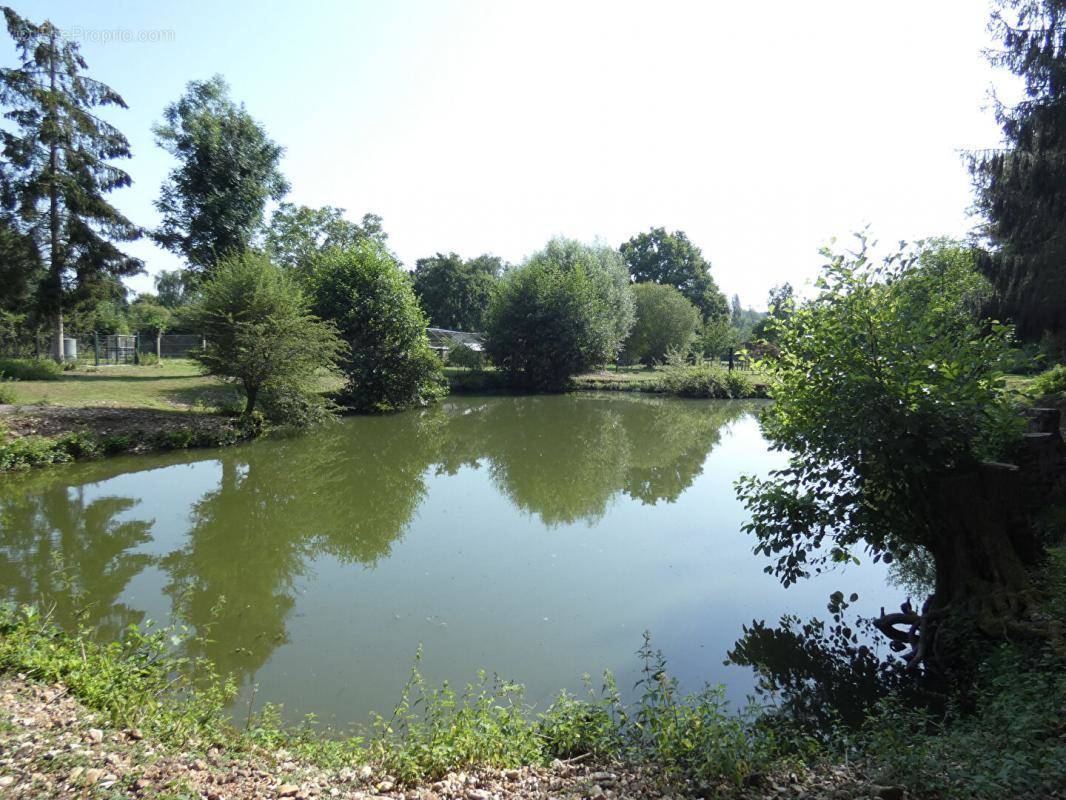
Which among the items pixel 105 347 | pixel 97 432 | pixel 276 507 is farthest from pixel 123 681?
pixel 105 347

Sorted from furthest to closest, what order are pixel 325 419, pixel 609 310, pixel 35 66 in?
pixel 609 310 < pixel 35 66 < pixel 325 419

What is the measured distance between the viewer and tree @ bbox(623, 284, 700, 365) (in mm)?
46500

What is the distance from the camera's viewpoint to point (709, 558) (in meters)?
8.07

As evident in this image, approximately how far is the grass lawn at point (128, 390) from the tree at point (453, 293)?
40935 millimetres

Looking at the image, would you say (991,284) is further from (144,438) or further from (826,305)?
(144,438)

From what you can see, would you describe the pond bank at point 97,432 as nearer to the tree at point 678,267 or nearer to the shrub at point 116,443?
the shrub at point 116,443

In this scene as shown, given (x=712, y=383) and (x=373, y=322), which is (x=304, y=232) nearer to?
(x=373, y=322)

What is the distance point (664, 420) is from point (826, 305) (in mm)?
18061

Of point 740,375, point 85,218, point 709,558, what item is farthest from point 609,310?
point 709,558

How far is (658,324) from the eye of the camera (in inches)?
1836

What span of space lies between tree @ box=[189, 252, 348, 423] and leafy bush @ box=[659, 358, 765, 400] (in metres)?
21.4

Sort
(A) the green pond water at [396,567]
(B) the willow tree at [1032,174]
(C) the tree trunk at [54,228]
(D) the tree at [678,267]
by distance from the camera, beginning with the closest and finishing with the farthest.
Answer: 1. (A) the green pond water at [396,567]
2. (B) the willow tree at [1032,174]
3. (C) the tree trunk at [54,228]
4. (D) the tree at [678,267]

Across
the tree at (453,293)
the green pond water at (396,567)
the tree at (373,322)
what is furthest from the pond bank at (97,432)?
the tree at (453,293)

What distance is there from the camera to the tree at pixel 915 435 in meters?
5.02
